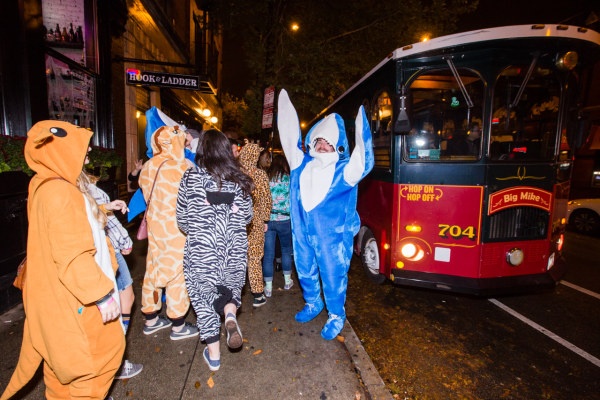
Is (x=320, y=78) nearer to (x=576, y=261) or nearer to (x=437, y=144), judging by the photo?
(x=437, y=144)

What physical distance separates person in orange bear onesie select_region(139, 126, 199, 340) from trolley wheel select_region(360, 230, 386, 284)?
2.96m

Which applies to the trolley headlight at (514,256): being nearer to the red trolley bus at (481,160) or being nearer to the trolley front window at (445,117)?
the red trolley bus at (481,160)

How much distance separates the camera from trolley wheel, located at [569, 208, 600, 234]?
332 inches

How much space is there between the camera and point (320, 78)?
9906 mm

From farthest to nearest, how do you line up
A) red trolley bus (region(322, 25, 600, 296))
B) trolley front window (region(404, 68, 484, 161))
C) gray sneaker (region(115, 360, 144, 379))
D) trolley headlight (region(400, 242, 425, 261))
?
trolley headlight (region(400, 242, 425, 261)) → trolley front window (region(404, 68, 484, 161)) → red trolley bus (region(322, 25, 600, 296)) → gray sneaker (region(115, 360, 144, 379))

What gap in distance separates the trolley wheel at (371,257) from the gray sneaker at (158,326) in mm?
3025

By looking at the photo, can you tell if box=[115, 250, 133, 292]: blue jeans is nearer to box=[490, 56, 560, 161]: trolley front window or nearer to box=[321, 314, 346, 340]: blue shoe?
box=[321, 314, 346, 340]: blue shoe

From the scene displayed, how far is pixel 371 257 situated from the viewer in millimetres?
5121

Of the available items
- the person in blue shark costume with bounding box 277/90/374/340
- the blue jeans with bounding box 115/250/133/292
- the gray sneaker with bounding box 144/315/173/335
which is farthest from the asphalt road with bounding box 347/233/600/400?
the blue jeans with bounding box 115/250/133/292

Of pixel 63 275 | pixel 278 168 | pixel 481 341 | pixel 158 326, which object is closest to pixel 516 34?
pixel 278 168

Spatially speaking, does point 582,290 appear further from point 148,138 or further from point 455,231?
point 148,138

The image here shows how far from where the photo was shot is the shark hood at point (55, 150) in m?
1.80

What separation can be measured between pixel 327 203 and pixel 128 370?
93.8 inches

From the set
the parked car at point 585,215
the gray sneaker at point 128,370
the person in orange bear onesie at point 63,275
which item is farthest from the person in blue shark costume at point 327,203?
the parked car at point 585,215
